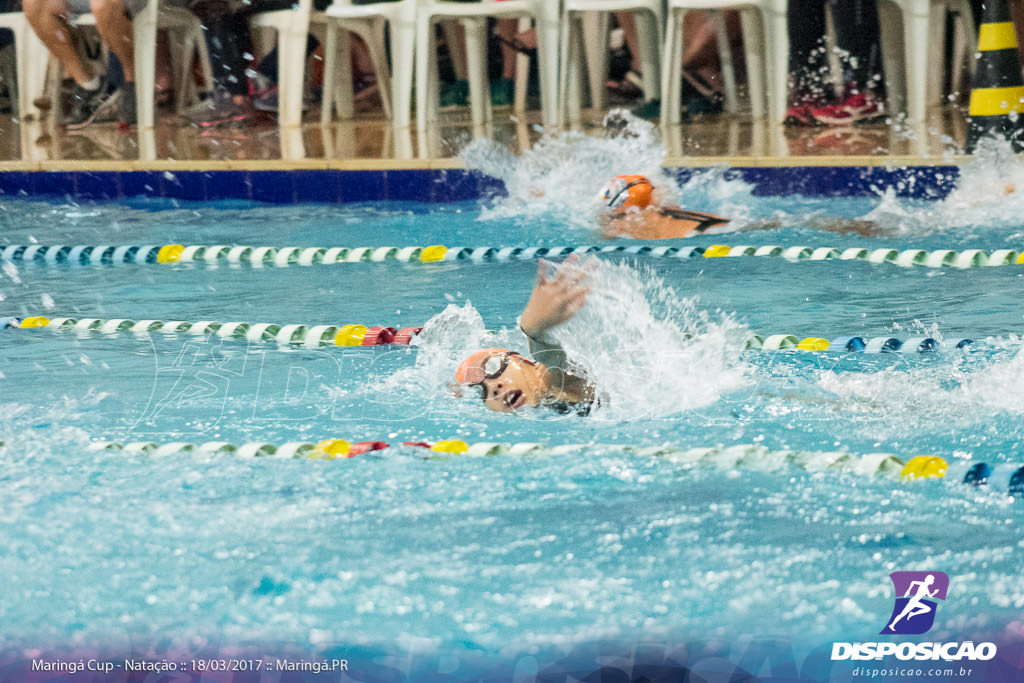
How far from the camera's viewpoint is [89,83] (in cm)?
793

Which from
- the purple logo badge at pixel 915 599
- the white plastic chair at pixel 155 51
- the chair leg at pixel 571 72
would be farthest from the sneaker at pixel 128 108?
the purple logo badge at pixel 915 599

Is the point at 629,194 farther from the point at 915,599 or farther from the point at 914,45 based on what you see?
the point at 915,599

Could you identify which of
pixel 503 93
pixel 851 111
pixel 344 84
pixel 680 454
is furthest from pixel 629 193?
pixel 503 93

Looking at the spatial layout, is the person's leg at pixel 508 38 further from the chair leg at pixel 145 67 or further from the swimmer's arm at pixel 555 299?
the swimmer's arm at pixel 555 299

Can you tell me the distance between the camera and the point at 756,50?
6918 millimetres

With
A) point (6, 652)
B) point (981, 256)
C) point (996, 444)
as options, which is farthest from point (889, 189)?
point (6, 652)

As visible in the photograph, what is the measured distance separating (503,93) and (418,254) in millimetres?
4378

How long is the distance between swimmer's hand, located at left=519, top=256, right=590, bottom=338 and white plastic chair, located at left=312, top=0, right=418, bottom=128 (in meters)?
4.25

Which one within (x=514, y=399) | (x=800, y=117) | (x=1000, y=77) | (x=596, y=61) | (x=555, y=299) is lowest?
(x=514, y=399)

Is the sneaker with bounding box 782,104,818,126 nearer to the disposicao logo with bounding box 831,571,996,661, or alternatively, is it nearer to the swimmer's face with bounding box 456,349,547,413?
the swimmer's face with bounding box 456,349,547,413

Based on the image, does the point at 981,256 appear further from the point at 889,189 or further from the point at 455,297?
the point at 455,297

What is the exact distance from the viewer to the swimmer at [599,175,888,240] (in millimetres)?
4770

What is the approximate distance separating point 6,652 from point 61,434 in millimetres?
1040

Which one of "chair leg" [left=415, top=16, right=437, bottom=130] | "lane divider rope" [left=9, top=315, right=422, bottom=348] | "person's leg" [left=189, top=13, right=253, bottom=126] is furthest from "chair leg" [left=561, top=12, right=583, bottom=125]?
"lane divider rope" [left=9, top=315, right=422, bottom=348]
